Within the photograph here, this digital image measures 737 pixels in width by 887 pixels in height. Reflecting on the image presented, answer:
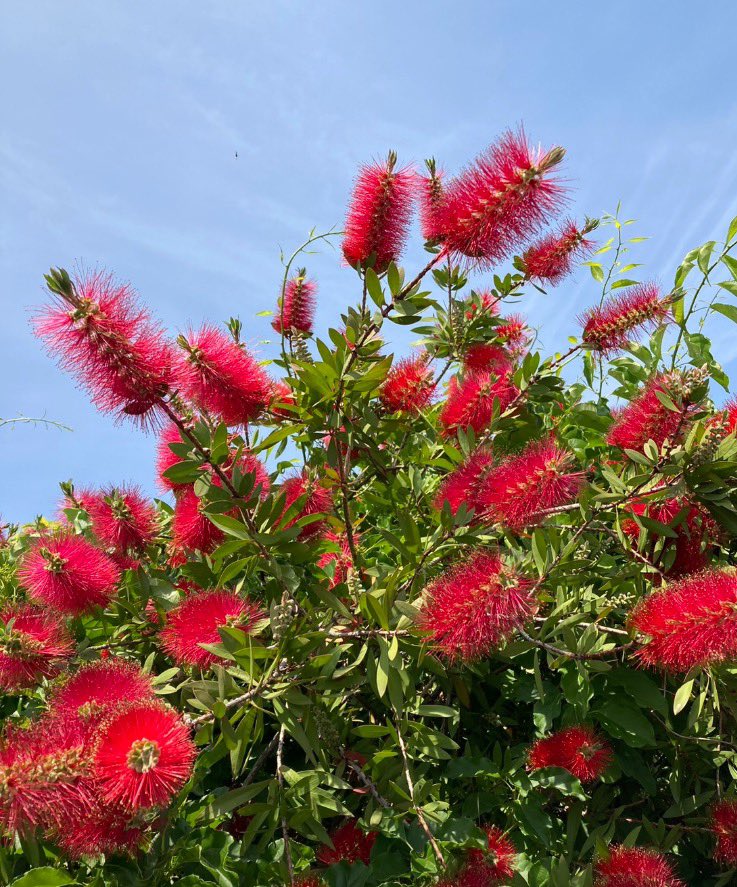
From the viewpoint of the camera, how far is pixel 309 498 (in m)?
2.05

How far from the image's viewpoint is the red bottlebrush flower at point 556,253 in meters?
2.14

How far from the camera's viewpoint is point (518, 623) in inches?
56.2

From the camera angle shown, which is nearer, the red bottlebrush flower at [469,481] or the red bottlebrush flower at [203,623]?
the red bottlebrush flower at [203,623]

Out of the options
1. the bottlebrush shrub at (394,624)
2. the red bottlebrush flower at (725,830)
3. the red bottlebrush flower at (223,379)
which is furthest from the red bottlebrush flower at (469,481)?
the red bottlebrush flower at (725,830)

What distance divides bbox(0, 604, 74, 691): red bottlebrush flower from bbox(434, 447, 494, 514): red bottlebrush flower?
3.14 ft

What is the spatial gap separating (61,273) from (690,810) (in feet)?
6.18

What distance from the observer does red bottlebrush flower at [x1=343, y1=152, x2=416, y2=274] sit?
2.00m

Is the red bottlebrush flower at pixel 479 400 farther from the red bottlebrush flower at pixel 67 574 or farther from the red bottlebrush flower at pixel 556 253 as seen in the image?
the red bottlebrush flower at pixel 67 574

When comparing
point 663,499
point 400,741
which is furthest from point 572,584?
point 400,741

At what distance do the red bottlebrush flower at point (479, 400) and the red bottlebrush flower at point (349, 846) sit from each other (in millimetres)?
1034

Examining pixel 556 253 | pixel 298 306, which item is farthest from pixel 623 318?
pixel 298 306

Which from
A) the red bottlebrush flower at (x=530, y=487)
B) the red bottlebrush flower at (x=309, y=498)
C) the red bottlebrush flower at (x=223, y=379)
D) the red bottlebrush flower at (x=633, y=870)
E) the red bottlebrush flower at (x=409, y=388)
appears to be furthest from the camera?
the red bottlebrush flower at (x=409, y=388)

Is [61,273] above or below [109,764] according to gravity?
above

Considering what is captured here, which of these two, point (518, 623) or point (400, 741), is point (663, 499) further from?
point (400, 741)
